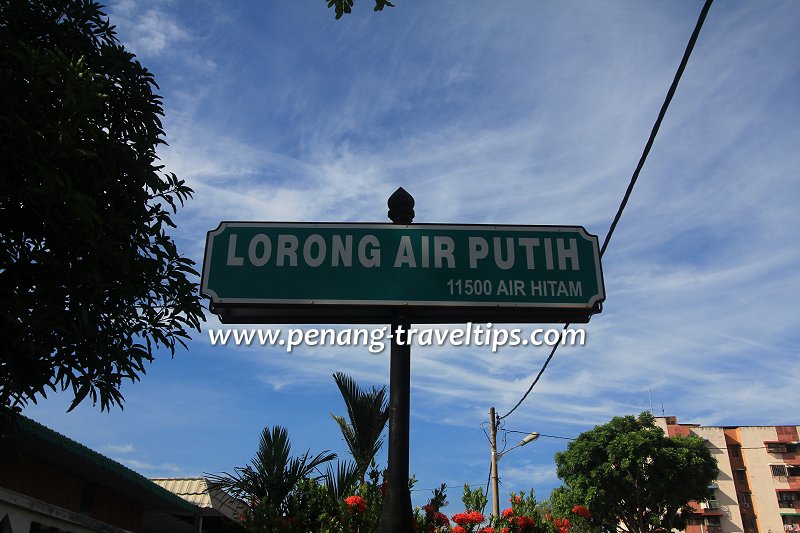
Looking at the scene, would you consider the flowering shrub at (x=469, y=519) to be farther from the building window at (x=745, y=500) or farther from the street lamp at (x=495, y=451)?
the building window at (x=745, y=500)

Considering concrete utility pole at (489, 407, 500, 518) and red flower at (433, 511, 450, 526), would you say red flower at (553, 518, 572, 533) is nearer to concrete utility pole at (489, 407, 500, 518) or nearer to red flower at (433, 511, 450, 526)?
red flower at (433, 511, 450, 526)

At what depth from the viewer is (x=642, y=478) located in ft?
127

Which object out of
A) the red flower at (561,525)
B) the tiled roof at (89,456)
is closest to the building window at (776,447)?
the tiled roof at (89,456)

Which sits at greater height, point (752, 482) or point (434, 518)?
point (752, 482)

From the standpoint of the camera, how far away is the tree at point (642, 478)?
38.0m

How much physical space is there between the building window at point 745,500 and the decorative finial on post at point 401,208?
246ft

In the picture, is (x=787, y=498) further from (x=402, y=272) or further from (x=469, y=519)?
(x=402, y=272)

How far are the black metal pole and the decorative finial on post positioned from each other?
0.04 metres

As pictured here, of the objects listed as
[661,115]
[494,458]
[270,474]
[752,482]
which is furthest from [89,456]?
[752,482]

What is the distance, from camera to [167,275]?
6980 mm

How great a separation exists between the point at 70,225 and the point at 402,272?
3.29 meters

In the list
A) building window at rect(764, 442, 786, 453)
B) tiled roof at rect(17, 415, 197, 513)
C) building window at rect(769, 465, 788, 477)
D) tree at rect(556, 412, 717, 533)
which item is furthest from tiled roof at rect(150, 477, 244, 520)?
→ building window at rect(764, 442, 786, 453)

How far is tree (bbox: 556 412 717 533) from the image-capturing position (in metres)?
38.0

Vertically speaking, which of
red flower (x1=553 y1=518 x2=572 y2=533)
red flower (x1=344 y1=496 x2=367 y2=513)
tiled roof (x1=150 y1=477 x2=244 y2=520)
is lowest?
red flower (x1=553 y1=518 x2=572 y2=533)
